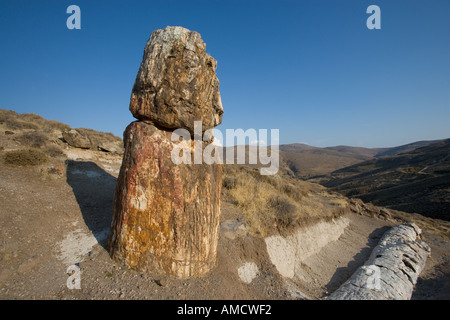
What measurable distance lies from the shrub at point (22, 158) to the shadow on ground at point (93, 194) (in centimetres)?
104

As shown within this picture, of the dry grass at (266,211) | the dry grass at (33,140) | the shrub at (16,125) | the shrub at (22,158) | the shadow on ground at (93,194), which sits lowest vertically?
the dry grass at (266,211)

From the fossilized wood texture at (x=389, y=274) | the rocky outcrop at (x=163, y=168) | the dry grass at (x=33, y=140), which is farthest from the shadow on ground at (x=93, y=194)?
the fossilized wood texture at (x=389, y=274)

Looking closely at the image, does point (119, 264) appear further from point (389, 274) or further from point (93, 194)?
point (389, 274)

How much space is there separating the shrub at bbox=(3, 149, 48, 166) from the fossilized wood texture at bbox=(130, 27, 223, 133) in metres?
6.46

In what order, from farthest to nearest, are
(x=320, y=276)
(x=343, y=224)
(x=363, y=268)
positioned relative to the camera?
(x=343, y=224), (x=320, y=276), (x=363, y=268)

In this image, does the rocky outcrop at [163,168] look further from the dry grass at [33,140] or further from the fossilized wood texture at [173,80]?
the dry grass at [33,140]

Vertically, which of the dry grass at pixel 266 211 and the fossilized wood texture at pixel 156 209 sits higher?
the fossilized wood texture at pixel 156 209

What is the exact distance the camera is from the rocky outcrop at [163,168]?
3.26 meters

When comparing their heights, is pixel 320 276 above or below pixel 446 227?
above

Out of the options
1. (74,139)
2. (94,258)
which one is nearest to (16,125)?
(74,139)
